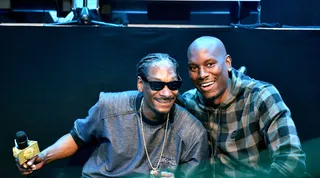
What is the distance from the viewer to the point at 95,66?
2.52m

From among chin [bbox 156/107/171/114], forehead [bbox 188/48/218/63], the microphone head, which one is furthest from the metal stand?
the microphone head

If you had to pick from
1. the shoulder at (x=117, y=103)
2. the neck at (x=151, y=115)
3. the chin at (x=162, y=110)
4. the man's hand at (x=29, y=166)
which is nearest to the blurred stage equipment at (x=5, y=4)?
the shoulder at (x=117, y=103)

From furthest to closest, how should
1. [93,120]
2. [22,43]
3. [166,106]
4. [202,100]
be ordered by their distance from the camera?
[22,43] → [202,100] → [93,120] → [166,106]

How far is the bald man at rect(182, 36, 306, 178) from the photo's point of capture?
80.6 inches

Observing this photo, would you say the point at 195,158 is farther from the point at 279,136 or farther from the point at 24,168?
the point at 24,168

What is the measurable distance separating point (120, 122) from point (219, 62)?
61cm

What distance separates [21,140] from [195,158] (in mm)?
842

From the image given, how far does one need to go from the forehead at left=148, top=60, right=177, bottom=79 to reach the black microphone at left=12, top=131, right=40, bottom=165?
0.67 metres

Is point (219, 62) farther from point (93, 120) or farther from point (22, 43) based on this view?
point (22, 43)

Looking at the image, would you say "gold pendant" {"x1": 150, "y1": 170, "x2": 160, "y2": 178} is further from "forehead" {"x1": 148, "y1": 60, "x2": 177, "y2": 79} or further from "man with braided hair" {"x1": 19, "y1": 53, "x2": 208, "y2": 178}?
"forehead" {"x1": 148, "y1": 60, "x2": 177, "y2": 79}

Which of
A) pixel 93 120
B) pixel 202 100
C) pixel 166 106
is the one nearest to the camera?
pixel 166 106

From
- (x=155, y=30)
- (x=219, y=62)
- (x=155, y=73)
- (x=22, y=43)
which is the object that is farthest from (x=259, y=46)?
(x=22, y=43)

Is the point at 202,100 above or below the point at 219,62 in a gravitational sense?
below

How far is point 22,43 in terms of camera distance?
2479mm
